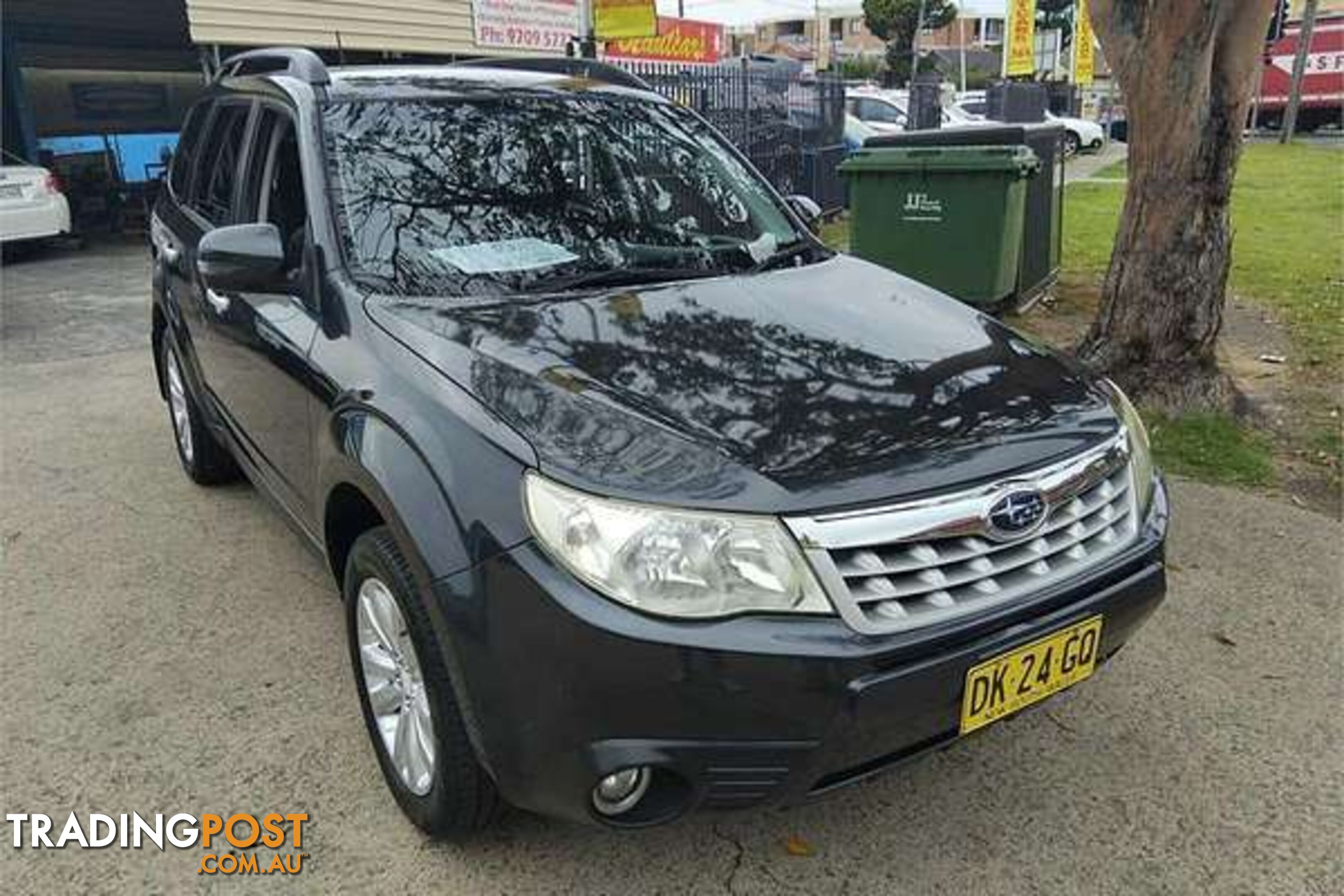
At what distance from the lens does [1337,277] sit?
9.35 m

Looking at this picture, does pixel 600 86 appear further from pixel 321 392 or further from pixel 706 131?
pixel 321 392

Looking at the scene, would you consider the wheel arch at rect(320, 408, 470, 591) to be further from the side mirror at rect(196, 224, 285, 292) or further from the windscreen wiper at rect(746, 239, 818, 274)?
the windscreen wiper at rect(746, 239, 818, 274)

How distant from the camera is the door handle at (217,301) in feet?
12.1

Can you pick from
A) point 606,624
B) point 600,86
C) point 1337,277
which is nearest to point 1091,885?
point 606,624

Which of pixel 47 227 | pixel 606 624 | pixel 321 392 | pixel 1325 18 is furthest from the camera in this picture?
pixel 1325 18

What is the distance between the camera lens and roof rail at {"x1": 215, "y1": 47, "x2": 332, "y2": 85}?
11.2 ft

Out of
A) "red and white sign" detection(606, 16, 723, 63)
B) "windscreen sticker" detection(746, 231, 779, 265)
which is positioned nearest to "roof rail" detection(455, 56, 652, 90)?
"windscreen sticker" detection(746, 231, 779, 265)

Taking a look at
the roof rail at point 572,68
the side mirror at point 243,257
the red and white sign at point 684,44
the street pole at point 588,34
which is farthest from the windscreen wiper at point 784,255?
the red and white sign at point 684,44

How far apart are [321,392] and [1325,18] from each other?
34.9m

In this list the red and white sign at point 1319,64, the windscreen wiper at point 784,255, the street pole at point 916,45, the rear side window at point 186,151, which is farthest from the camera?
the street pole at point 916,45

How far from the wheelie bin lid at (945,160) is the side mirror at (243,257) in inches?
208

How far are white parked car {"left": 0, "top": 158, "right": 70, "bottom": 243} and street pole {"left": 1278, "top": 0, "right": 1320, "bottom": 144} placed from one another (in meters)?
25.3

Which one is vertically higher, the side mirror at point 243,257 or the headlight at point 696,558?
the side mirror at point 243,257

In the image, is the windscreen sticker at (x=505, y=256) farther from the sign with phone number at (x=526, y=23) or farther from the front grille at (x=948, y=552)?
the sign with phone number at (x=526, y=23)
